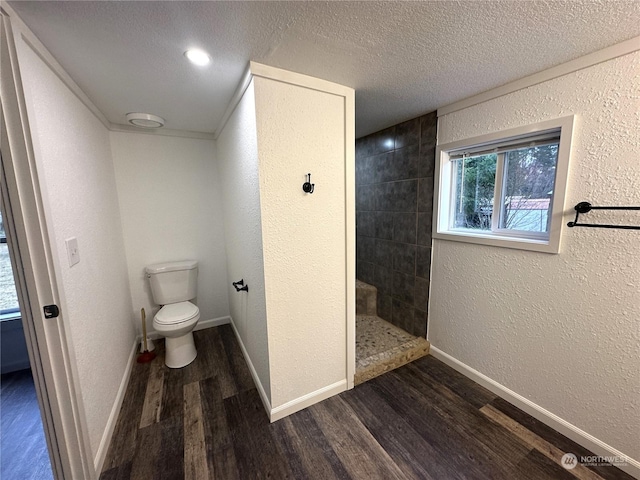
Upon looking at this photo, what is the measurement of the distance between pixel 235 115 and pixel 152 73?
0.49m

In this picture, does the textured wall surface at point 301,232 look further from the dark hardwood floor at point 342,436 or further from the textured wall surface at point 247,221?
the dark hardwood floor at point 342,436

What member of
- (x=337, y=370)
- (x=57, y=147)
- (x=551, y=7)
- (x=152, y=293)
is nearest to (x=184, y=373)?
(x=152, y=293)

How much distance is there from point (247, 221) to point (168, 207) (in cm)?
128

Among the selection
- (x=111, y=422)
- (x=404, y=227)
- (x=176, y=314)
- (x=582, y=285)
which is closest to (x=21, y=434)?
→ (x=111, y=422)

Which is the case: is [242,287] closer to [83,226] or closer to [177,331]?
[177,331]

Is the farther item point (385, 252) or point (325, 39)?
point (385, 252)

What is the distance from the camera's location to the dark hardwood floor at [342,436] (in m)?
1.33

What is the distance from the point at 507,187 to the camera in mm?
1802

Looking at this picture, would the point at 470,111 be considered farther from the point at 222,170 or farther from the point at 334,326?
the point at 222,170

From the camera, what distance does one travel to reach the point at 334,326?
1.78 meters

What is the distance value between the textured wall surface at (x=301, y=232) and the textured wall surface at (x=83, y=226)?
90 centimetres

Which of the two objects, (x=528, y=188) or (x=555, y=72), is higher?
(x=555, y=72)

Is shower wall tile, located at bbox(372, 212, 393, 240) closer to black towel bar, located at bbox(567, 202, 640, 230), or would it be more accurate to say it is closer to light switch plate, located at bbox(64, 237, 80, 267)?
black towel bar, located at bbox(567, 202, 640, 230)

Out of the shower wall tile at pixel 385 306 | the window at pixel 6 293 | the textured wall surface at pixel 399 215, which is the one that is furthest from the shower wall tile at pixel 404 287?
the window at pixel 6 293
